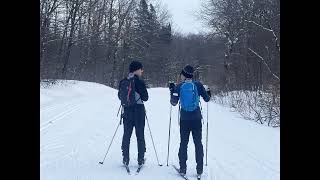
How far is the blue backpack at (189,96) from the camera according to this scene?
7816mm

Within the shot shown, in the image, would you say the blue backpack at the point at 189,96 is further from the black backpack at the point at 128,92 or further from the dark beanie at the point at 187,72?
the black backpack at the point at 128,92

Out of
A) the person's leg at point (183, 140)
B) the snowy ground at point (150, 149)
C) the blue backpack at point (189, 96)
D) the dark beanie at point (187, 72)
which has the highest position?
the dark beanie at point (187, 72)

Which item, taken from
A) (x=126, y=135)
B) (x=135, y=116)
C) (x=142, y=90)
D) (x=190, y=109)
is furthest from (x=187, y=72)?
(x=126, y=135)

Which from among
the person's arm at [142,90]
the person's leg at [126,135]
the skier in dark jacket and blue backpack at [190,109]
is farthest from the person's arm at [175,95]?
the person's leg at [126,135]

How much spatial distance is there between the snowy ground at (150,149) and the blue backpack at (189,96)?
117cm

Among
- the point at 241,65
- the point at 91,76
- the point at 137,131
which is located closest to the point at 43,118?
the point at 137,131

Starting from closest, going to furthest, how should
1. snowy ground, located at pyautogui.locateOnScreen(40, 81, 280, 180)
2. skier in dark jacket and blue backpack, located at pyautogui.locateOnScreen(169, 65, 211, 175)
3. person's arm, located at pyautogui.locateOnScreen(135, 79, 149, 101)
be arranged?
skier in dark jacket and blue backpack, located at pyautogui.locateOnScreen(169, 65, 211, 175) → snowy ground, located at pyautogui.locateOnScreen(40, 81, 280, 180) → person's arm, located at pyautogui.locateOnScreen(135, 79, 149, 101)

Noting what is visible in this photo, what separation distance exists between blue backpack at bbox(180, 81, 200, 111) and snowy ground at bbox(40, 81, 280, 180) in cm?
117

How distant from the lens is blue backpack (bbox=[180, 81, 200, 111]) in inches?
308

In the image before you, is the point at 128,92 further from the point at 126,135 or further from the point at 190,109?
the point at 190,109

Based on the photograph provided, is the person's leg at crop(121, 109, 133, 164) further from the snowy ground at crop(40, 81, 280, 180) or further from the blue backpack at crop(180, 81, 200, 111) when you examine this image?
the blue backpack at crop(180, 81, 200, 111)

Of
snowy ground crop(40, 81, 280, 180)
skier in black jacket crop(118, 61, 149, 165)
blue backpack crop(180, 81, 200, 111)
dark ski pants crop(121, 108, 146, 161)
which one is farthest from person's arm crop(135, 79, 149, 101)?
snowy ground crop(40, 81, 280, 180)
